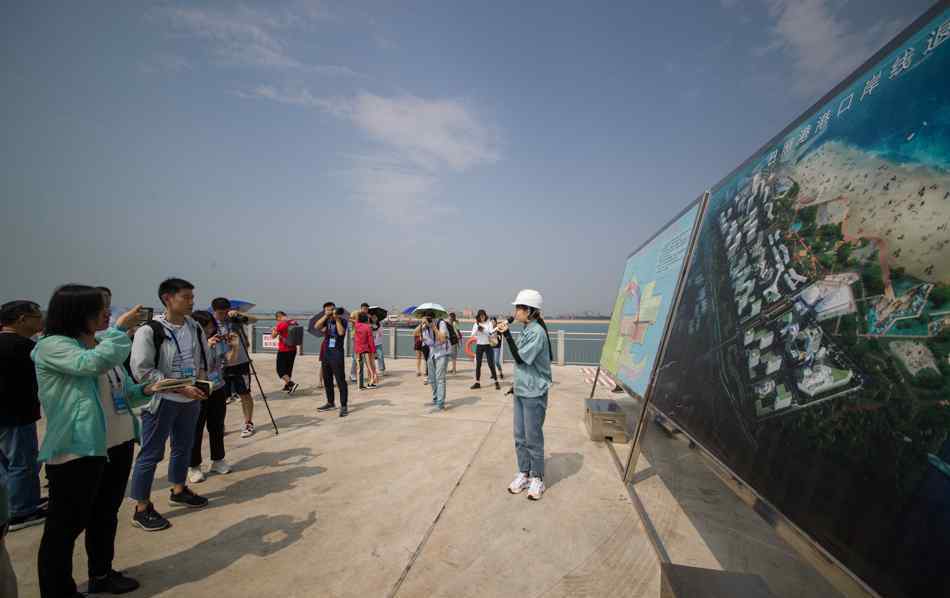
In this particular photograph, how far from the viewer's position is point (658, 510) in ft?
10.3

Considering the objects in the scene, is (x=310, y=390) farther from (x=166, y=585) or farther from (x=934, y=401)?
(x=934, y=401)

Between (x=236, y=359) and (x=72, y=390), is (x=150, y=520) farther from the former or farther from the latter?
(x=236, y=359)

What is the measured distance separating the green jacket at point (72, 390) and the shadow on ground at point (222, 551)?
3.34 feet

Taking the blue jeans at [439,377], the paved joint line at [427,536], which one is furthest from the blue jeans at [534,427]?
the blue jeans at [439,377]

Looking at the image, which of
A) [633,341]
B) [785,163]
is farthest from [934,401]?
[633,341]

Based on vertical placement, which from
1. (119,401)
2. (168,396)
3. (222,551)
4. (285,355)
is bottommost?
(222,551)

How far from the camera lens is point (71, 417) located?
1.94 metres

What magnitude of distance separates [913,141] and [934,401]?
99 cm

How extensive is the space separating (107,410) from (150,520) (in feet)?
4.42

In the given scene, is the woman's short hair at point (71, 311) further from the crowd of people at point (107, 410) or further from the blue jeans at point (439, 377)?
the blue jeans at point (439, 377)

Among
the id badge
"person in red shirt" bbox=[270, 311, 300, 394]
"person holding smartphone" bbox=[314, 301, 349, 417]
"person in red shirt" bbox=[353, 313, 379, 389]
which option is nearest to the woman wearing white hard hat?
the id badge

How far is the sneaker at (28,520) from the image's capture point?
2.82m

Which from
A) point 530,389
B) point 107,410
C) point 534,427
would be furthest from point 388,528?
point 107,410

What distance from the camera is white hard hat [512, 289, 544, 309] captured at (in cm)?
349
